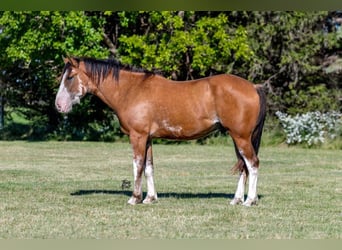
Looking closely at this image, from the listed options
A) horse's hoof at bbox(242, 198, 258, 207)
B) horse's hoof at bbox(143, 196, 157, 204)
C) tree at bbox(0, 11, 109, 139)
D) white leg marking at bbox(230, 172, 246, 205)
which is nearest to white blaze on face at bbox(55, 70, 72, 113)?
horse's hoof at bbox(143, 196, 157, 204)

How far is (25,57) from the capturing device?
866 inches

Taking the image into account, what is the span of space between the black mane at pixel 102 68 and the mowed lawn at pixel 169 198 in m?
1.64

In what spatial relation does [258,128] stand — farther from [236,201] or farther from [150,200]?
[150,200]

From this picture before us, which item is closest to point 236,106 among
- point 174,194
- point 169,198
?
point 169,198

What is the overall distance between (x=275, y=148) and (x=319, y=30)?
6.21 m

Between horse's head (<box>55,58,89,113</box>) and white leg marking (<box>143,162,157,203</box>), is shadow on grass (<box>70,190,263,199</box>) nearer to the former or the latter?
white leg marking (<box>143,162,157,203</box>)

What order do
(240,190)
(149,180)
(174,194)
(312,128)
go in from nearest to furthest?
(240,190) → (149,180) → (174,194) → (312,128)

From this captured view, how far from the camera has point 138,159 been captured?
9883 millimetres

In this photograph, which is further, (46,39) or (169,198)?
(46,39)

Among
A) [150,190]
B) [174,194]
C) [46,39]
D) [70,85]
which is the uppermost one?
[70,85]

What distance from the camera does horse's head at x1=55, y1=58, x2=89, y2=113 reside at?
9938mm

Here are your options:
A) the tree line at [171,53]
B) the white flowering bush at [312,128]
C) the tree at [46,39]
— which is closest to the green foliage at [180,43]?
the tree line at [171,53]

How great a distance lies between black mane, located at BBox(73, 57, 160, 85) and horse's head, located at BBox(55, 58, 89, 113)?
104mm

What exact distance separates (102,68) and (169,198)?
198cm
